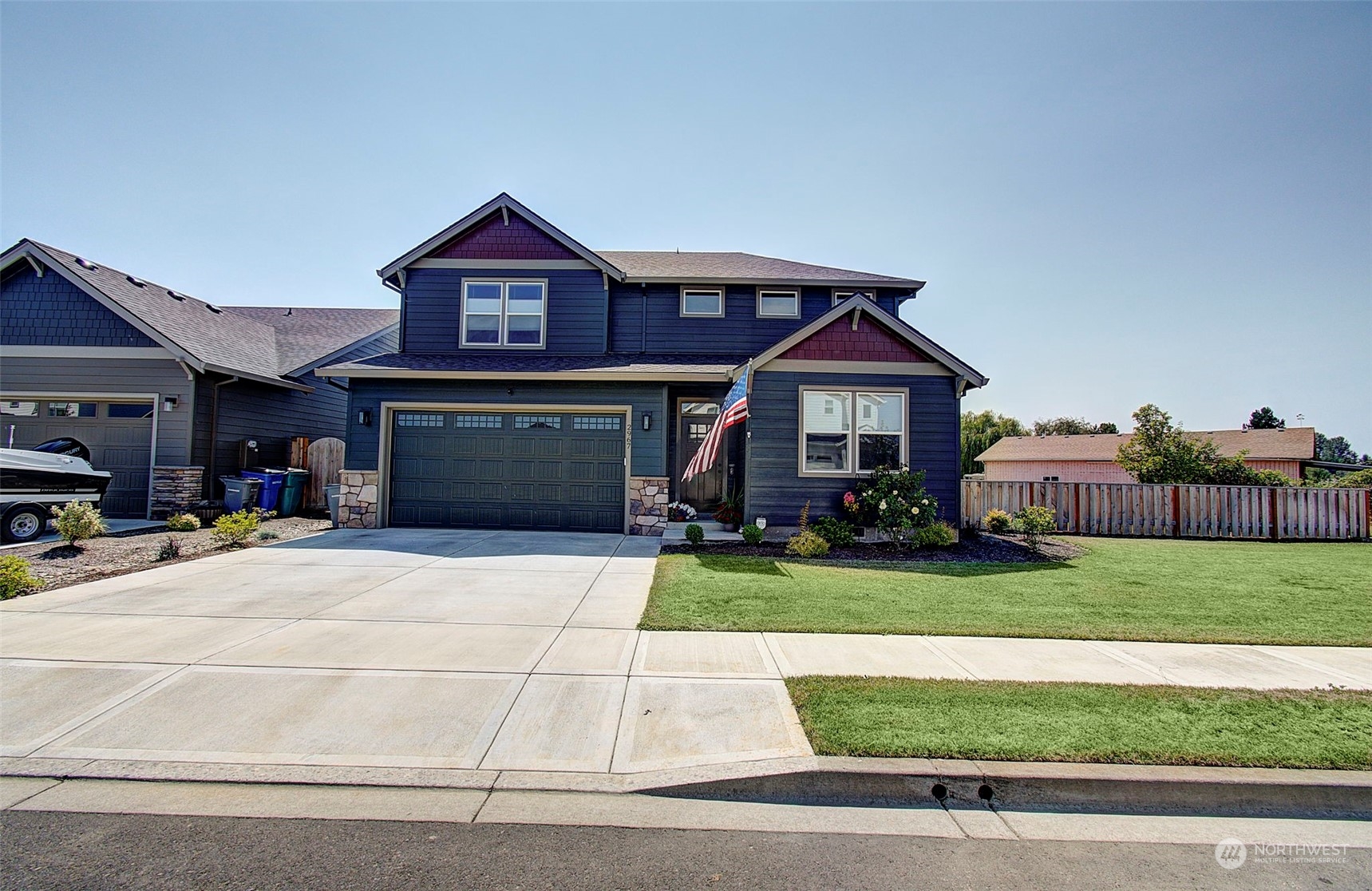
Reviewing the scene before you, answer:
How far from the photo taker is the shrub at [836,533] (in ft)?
36.1

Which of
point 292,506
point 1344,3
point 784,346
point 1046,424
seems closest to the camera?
point 1344,3

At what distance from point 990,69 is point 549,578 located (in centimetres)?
1026

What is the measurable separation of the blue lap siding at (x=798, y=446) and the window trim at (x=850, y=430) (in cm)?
3

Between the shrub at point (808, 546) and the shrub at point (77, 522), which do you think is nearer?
the shrub at point (77, 522)

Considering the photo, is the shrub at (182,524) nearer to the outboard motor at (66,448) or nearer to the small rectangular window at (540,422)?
the outboard motor at (66,448)

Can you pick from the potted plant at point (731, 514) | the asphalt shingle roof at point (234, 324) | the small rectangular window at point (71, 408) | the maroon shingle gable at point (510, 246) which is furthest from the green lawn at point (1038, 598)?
the small rectangular window at point (71, 408)

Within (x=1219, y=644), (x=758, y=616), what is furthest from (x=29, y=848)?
(x=1219, y=644)

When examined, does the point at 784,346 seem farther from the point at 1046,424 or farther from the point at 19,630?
the point at 1046,424

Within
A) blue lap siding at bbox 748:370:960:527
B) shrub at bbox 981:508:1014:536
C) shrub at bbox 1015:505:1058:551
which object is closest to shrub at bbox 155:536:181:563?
blue lap siding at bbox 748:370:960:527

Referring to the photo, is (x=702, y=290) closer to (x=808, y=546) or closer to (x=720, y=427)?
(x=720, y=427)

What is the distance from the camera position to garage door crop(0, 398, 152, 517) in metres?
13.5

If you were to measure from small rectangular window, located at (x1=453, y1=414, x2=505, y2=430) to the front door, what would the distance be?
420 centimetres

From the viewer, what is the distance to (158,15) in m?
9.11

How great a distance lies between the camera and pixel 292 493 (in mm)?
15164
